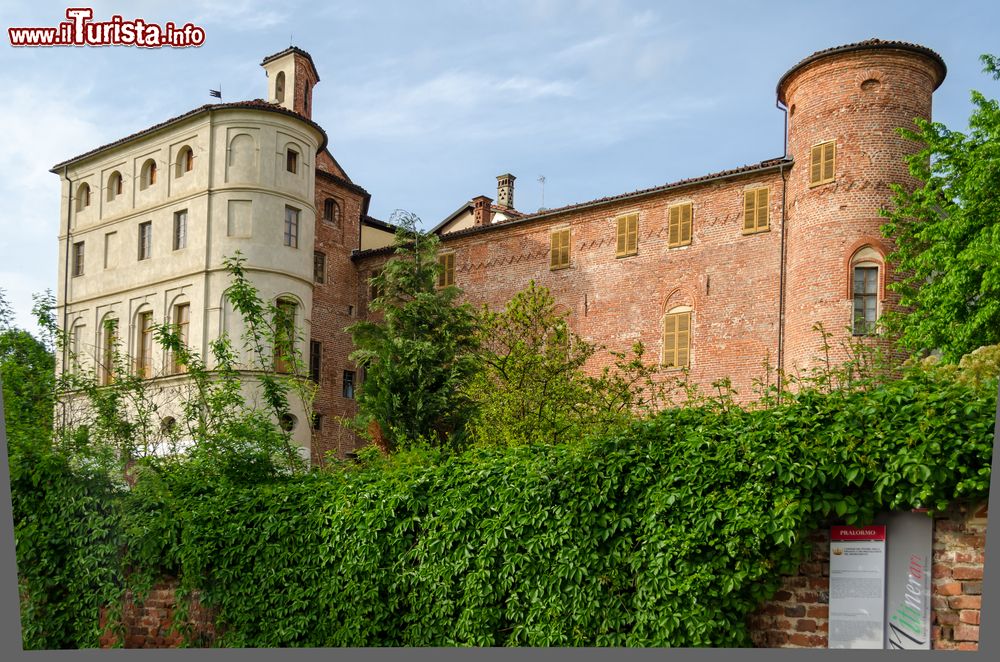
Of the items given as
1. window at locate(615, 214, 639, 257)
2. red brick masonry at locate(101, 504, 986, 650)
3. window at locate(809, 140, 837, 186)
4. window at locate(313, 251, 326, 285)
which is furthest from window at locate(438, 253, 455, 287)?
red brick masonry at locate(101, 504, 986, 650)

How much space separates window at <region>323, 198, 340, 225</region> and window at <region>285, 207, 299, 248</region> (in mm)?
2813

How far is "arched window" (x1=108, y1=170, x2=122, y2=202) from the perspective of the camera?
70.8 feet

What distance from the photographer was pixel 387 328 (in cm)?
2366

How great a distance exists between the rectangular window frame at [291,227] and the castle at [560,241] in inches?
2.4

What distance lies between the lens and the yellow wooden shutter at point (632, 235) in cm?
2730

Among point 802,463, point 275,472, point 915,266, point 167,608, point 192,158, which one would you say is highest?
point 192,158

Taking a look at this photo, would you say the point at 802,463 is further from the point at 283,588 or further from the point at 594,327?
the point at 594,327

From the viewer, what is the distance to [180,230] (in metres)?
25.4

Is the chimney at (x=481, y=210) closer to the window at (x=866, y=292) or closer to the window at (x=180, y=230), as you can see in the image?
the window at (x=180, y=230)

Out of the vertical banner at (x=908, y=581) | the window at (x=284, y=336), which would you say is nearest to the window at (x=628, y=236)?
the window at (x=284, y=336)

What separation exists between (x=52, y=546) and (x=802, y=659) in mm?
8554

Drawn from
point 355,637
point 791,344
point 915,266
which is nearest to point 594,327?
point 791,344

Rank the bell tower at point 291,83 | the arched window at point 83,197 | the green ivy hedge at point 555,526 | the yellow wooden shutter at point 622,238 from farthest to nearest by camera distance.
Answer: the yellow wooden shutter at point 622,238 → the bell tower at point 291,83 → the arched window at point 83,197 → the green ivy hedge at point 555,526

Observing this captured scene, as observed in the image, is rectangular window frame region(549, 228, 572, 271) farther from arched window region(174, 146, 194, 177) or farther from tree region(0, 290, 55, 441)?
tree region(0, 290, 55, 441)
